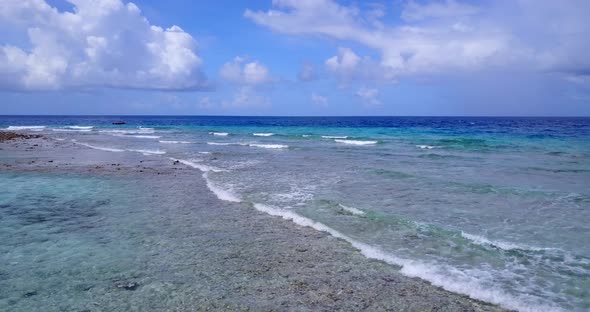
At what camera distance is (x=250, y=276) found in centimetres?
650

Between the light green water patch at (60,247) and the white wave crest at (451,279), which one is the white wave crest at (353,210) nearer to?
the white wave crest at (451,279)

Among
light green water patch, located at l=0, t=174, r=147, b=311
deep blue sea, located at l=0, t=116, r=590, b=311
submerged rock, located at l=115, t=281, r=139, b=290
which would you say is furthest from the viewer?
deep blue sea, located at l=0, t=116, r=590, b=311

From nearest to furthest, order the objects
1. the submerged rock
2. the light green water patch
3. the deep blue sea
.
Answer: the light green water patch < the submerged rock < the deep blue sea

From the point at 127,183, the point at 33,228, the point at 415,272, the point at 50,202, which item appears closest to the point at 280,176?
the point at 127,183

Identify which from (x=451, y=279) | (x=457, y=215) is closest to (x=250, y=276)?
(x=451, y=279)

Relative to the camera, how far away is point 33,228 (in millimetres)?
9039

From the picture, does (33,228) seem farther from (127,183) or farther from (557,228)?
(557,228)

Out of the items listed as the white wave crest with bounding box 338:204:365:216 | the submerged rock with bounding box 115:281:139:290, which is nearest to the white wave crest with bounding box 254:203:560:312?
the white wave crest with bounding box 338:204:365:216

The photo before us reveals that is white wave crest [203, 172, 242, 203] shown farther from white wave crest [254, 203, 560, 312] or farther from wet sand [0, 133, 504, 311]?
white wave crest [254, 203, 560, 312]

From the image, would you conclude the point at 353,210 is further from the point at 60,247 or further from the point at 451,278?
the point at 60,247

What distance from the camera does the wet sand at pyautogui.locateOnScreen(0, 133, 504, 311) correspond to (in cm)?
558

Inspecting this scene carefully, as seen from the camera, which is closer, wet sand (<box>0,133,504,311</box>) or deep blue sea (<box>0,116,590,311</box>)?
wet sand (<box>0,133,504,311</box>)

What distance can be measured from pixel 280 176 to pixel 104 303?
12.1m

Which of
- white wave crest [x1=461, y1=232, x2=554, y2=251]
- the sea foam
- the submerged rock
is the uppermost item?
white wave crest [x1=461, y1=232, x2=554, y2=251]
